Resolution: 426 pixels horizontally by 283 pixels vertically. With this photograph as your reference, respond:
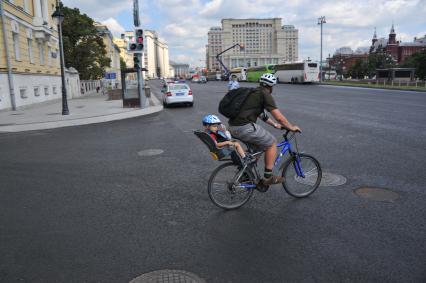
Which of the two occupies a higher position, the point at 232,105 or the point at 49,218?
the point at 232,105

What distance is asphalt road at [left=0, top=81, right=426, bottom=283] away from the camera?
357 centimetres

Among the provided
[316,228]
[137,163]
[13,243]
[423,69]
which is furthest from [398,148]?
[423,69]

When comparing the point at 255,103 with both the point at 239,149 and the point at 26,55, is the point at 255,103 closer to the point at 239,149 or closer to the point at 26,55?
the point at 239,149

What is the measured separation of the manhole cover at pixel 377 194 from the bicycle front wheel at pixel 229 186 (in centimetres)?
174

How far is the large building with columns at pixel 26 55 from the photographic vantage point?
21.7 m

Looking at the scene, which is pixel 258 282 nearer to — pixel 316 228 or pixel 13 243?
pixel 316 228

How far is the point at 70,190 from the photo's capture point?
6.19 meters

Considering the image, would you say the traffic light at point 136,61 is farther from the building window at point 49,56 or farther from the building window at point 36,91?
the building window at point 49,56

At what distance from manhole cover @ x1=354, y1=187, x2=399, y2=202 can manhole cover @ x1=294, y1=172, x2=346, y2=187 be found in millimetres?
454

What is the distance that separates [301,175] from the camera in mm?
5676

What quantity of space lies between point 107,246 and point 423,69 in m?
91.4

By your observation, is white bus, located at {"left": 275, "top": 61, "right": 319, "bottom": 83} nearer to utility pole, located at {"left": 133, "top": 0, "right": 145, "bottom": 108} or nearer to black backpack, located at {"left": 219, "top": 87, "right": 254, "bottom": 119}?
utility pole, located at {"left": 133, "top": 0, "right": 145, "bottom": 108}

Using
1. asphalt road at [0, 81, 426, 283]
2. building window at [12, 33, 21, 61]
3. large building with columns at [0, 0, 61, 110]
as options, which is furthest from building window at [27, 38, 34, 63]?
asphalt road at [0, 81, 426, 283]

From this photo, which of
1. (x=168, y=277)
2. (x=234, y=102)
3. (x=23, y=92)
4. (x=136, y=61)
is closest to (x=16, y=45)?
(x=23, y=92)
